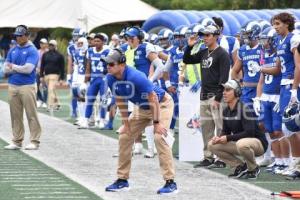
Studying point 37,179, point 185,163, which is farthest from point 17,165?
point 185,163

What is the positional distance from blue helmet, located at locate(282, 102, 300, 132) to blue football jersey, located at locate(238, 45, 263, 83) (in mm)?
1448

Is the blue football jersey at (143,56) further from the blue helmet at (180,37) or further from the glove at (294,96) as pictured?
the glove at (294,96)

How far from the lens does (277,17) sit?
11.3 metres

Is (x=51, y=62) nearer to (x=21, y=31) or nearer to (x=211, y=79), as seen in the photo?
(x=21, y=31)

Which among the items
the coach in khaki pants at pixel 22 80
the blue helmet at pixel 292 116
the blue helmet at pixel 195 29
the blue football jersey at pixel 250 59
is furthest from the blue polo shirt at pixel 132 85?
the coach in khaki pants at pixel 22 80

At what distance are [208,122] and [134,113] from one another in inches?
87.6

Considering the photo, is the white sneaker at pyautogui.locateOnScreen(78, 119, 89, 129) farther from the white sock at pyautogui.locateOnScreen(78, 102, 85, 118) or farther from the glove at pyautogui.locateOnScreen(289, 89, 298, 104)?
the glove at pyautogui.locateOnScreen(289, 89, 298, 104)

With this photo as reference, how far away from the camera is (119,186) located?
10250 millimetres

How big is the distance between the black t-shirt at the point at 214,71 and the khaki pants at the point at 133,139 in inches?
65.4

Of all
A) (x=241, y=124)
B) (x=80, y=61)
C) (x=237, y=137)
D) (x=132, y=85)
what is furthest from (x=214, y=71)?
(x=80, y=61)

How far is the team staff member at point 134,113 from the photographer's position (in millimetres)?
10008

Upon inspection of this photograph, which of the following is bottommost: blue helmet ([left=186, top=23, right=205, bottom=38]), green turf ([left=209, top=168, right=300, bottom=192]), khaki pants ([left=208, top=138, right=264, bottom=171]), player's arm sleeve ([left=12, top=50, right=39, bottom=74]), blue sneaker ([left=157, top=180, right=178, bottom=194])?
green turf ([left=209, top=168, right=300, bottom=192])

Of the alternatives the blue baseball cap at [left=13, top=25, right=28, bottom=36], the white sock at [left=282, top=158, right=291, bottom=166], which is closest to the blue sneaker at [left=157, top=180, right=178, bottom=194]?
the white sock at [left=282, top=158, right=291, bottom=166]

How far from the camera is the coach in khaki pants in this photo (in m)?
13.9
